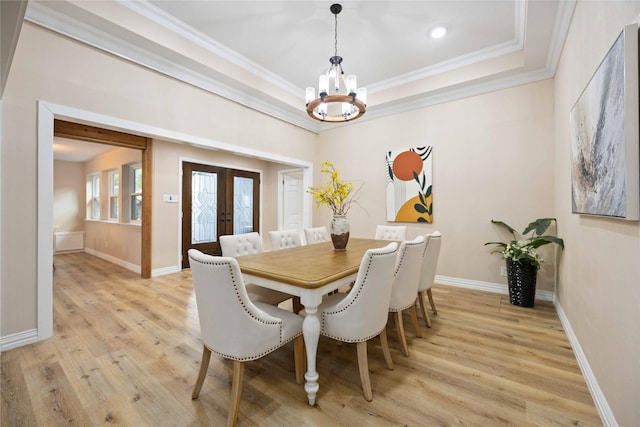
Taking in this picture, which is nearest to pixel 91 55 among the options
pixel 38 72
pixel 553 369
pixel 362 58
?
pixel 38 72

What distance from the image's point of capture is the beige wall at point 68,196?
678 cm

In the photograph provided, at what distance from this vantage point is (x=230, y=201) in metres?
5.80

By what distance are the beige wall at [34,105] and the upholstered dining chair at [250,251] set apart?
4.96 feet

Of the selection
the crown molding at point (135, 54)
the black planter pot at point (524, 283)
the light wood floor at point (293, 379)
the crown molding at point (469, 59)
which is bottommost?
the light wood floor at point (293, 379)

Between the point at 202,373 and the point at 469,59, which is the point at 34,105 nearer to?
the point at 202,373

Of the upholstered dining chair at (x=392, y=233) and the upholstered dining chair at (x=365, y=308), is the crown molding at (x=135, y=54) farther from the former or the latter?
the upholstered dining chair at (x=365, y=308)

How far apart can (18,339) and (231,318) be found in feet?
7.14

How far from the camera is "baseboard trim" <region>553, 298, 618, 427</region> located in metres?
1.37

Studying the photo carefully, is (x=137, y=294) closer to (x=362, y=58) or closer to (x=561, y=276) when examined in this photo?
(x=362, y=58)

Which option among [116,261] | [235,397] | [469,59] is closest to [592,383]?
[235,397]

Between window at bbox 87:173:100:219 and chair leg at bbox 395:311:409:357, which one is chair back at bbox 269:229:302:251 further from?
window at bbox 87:173:100:219

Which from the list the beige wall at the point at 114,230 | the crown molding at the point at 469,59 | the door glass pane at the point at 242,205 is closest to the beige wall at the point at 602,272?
the crown molding at the point at 469,59

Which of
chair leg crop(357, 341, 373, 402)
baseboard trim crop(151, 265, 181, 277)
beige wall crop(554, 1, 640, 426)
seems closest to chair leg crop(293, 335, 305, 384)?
chair leg crop(357, 341, 373, 402)

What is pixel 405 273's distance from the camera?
200 cm
